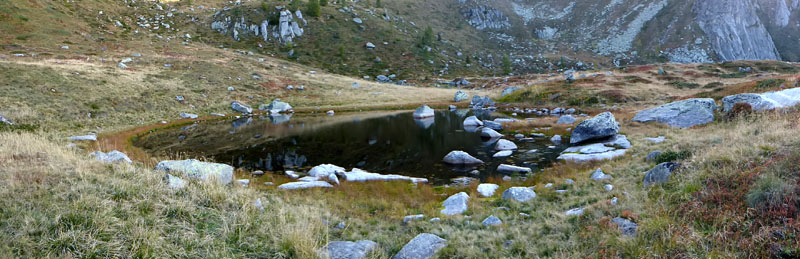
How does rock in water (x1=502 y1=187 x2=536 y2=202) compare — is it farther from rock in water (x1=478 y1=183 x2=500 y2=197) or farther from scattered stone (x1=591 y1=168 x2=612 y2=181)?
scattered stone (x1=591 y1=168 x2=612 y2=181)

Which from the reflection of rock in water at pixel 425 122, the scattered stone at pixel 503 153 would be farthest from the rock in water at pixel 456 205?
the reflection of rock in water at pixel 425 122

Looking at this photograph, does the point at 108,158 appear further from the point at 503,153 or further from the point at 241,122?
the point at 241,122

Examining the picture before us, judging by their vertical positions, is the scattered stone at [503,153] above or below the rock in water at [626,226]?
below

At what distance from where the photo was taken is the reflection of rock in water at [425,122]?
1559 inches

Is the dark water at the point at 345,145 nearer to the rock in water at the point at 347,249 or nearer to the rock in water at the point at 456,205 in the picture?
the rock in water at the point at 456,205

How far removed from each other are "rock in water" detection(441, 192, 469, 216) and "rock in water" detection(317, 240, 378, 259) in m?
4.29

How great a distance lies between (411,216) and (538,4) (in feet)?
710

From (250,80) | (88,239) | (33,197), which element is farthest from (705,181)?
(250,80)

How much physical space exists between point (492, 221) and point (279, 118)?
43015mm

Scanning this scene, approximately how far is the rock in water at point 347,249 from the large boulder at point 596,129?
21614 millimetres

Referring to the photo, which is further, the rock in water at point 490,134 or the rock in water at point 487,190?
the rock in water at point 490,134

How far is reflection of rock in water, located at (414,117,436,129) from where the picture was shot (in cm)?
3959

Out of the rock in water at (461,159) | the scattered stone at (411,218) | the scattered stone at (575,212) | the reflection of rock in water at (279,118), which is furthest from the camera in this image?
the reflection of rock in water at (279,118)

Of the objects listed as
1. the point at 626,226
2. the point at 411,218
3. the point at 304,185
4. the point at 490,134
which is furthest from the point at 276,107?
the point at 626,226
